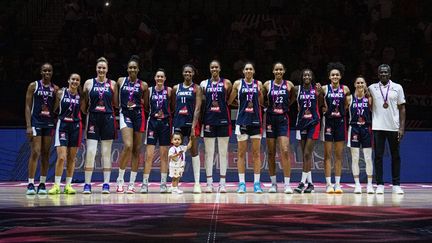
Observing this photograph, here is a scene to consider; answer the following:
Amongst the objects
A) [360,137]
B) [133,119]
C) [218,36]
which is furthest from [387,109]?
[218,36]

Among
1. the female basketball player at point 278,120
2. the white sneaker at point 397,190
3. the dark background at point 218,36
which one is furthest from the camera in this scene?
the dark background at point 218,36

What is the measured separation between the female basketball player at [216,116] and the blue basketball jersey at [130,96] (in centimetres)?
114

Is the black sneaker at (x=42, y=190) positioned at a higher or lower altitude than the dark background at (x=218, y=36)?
lower

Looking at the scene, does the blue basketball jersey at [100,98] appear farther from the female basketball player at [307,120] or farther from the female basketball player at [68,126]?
the female basketball player at [307,120]

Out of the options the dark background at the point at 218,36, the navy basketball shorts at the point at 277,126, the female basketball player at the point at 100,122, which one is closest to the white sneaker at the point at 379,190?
the navy basketball shorts at the point at 277,126

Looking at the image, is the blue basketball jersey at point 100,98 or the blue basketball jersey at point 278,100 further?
the blue basketball jersey at point 278,100

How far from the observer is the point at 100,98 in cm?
1147

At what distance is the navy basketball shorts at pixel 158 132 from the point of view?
11.8 metres

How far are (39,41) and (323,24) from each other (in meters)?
7.60

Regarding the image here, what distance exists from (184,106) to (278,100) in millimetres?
1600

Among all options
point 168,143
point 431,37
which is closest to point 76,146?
point 168,143

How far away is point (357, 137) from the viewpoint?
11906 millimetres

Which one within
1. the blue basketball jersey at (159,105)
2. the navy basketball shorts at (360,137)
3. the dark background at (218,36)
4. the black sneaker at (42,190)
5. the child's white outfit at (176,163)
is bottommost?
the black sneaker at (42,190)

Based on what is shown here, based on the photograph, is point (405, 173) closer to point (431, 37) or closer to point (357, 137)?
point (357, 137)
